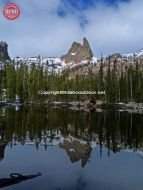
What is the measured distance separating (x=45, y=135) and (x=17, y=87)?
9818 cm

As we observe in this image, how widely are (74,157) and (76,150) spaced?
3.76m

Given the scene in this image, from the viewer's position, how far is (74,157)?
110 feet

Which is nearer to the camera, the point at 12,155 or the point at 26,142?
the point at 12,155

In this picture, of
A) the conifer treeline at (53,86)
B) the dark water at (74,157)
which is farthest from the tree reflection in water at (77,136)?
the conifer treeline at (53,86)

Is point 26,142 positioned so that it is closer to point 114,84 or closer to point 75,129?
point 75,129

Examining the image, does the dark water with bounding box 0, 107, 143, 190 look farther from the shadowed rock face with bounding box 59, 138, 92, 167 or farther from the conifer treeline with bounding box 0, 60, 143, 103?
the conifer treeline with bounding box 0, 60, 143, 103

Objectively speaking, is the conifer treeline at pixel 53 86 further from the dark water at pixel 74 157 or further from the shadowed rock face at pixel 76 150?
the shadowed rock face at pixel 76 150

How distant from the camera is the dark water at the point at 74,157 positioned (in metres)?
24.2

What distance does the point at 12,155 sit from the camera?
3300 centimetres

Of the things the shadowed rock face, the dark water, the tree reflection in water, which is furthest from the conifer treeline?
the shadowed rock face

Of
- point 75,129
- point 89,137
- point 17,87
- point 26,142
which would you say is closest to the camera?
point 26,142

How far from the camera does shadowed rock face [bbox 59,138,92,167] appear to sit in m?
32.9

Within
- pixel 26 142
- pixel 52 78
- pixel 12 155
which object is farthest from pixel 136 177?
pixel 52 78

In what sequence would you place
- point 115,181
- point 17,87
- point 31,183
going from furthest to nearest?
point 17,87 → point 115,181 → point 31,183
